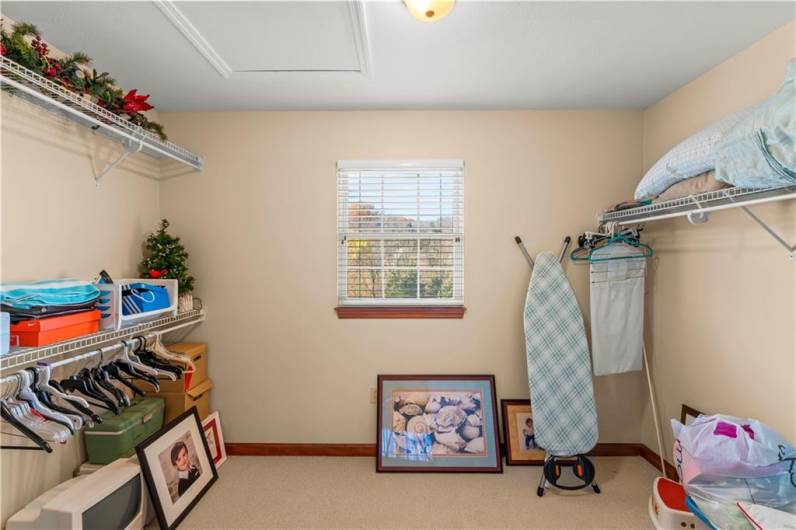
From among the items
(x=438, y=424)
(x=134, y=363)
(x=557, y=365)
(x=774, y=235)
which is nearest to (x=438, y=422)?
(x=438, y=424)

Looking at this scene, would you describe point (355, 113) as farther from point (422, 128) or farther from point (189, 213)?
point (189, 213)

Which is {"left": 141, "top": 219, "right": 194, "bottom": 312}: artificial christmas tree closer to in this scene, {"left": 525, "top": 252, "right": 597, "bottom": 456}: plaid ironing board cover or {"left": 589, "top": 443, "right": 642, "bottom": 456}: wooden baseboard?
{"left": 525, "top": 252, "right": 597, "bottom": 456}: plaid ironing board cover

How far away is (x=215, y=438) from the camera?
107 inches

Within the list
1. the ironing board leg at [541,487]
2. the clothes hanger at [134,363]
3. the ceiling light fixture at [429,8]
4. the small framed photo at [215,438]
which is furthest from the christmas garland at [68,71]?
the ironing board leg at [541,487]

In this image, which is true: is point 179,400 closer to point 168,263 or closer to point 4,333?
point 168,263

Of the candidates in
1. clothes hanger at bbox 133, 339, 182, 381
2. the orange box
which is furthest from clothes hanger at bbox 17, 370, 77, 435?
clothes hanger at bbox 133, 339, 182, 381

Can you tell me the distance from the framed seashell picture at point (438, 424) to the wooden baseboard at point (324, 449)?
24 cm

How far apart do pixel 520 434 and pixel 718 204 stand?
178 cm

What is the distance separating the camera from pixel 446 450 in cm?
270

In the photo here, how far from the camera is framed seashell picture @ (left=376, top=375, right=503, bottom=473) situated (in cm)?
266

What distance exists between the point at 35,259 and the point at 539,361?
269 cm

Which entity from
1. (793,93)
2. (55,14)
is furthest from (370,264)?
(793,93)

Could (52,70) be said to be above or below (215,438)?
above

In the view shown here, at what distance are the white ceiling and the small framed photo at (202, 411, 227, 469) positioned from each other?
204cm
